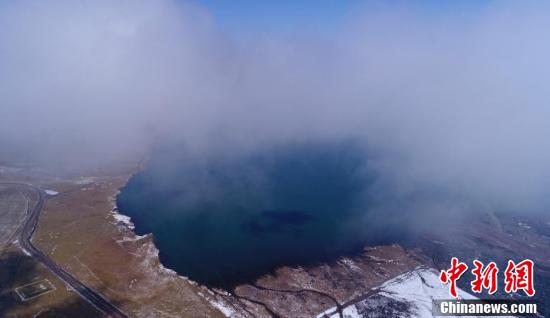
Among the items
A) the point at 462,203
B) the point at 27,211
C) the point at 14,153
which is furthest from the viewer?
the point at 14,153

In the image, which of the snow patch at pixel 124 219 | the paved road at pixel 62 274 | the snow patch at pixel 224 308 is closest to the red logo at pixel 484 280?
the snow patch at pixel 224 308

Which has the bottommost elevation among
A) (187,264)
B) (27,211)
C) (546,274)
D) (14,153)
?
(546,274)

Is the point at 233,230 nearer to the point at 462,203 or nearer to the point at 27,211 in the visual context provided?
the point at 27,211

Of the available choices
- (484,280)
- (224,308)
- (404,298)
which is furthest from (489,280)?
(224,308)

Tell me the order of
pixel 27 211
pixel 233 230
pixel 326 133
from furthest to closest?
A: pixel 326 133
pixel 27 211
pixel 233 230

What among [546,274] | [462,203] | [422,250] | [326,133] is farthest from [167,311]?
[326,133]

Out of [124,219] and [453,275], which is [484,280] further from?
[124,219]
